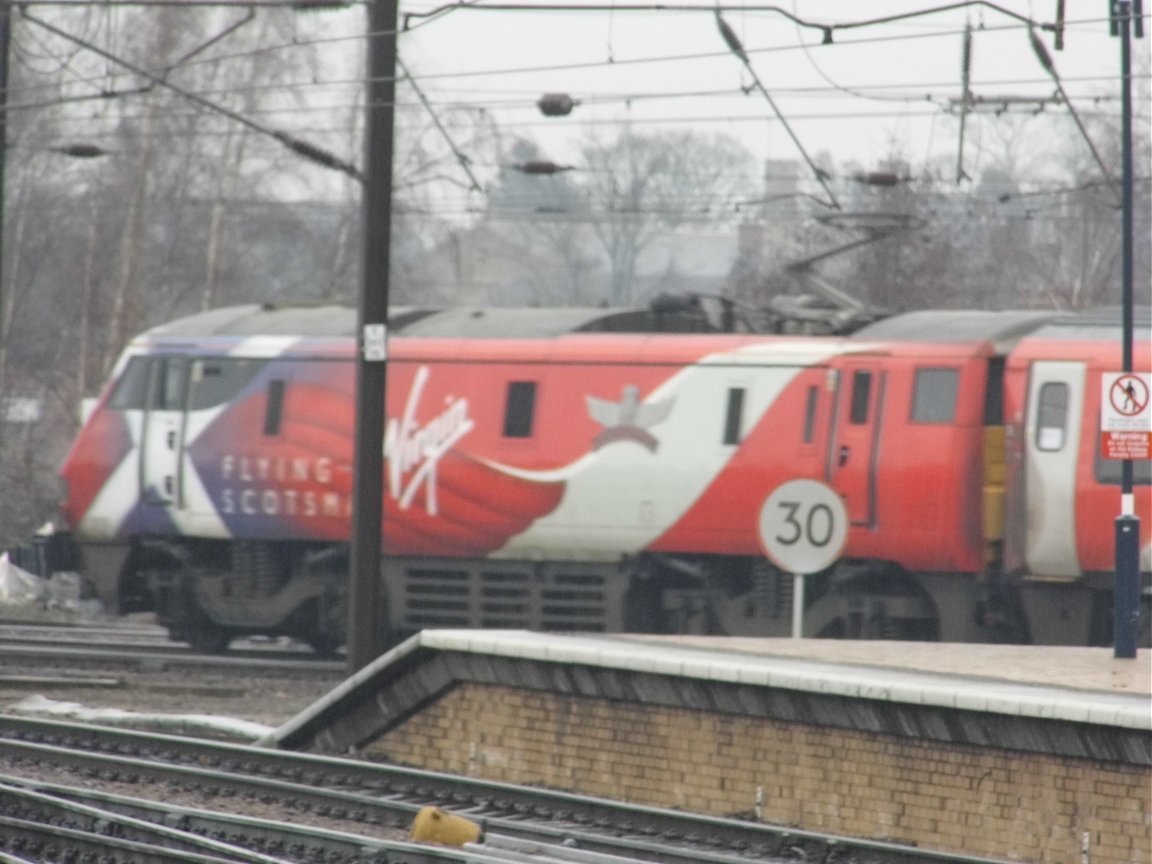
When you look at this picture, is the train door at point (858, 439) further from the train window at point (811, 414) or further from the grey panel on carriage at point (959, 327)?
the grey panel on carriage at point (959, 327)

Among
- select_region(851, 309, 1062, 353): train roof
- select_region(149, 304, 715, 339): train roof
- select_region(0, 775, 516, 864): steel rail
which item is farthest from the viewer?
select_region(149, 304, 715, 339): train roof

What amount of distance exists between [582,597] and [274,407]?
3775 millimetres

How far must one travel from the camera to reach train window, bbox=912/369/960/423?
18.4m

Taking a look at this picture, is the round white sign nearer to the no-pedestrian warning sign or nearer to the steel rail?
the no-pedestrian warning sign

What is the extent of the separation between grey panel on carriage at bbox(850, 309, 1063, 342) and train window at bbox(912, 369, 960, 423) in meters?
0.40

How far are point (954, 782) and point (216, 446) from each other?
11800 millimetres

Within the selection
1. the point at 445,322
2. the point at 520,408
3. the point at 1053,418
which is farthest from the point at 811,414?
the point at 445,322

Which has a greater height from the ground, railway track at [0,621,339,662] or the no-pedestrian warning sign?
the no-pedestrian warning sign

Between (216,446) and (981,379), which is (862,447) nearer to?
(981,379)

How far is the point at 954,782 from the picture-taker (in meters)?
11.3

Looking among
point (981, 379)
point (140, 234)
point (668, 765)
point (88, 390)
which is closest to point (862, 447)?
point (981, 379)

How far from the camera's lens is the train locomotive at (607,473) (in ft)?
60.1

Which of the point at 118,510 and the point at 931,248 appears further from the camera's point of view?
the point at 931,248

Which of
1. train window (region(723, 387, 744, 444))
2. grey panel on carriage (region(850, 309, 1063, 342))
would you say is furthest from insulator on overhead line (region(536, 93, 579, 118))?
grey panel on carriage (region(850, 309, 1063, 342))
